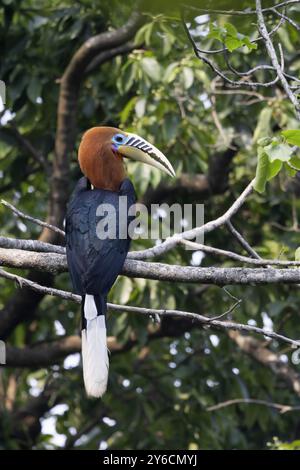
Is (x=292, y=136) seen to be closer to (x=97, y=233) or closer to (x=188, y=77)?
(x=97, y=233)

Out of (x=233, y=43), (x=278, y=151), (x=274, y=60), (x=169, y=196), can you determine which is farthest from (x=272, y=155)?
(x=169, y=196)

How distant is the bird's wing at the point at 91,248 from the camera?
4.12m

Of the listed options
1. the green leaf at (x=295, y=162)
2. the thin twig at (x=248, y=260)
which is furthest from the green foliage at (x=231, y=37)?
the thin twig at (x=248, y=260)

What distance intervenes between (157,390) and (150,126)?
7.42 feet

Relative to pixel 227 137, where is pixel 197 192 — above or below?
below

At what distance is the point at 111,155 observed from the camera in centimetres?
510

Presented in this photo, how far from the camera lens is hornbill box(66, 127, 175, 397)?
4.00 metres

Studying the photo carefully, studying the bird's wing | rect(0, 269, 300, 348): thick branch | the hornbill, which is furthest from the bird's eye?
rect(0, 269, 300, 348): thick branch

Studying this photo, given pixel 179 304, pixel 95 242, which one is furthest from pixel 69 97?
pixel 95 242

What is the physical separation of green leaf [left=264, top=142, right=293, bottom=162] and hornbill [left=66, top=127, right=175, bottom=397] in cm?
110

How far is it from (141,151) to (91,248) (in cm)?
106

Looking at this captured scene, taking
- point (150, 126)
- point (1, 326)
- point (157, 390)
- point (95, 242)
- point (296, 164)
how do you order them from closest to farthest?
point (296, 164)
point (95, 242)
point (150, 126)
point (1, 326)
point (157, 390)
